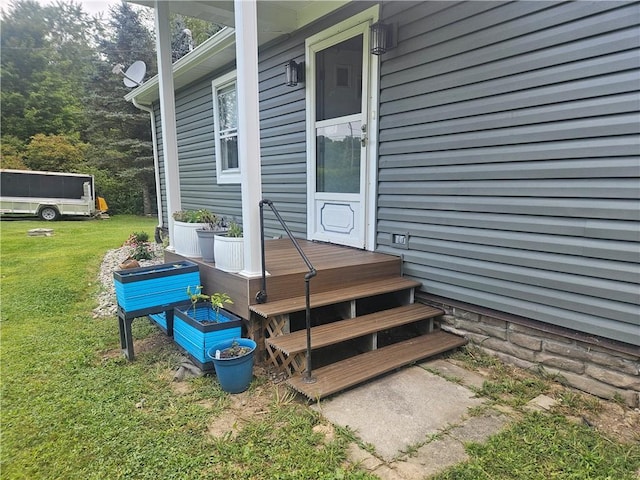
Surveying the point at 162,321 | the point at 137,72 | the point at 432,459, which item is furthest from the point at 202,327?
the point at 137,72

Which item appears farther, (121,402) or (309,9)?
(309,9)

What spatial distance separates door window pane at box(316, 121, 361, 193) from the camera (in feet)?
12.7

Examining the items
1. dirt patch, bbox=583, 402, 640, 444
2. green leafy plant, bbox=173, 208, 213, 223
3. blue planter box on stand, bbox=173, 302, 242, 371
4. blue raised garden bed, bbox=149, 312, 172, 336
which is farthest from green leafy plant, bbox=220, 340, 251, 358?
dirt patch, bbox=583, 402, 640, 444

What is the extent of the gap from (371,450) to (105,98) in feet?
64.1

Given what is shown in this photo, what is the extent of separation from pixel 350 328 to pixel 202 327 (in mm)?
1042

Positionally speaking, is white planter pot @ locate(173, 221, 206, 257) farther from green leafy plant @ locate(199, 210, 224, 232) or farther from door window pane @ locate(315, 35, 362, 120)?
door window pane @ locate(315, 35, 362, 120)

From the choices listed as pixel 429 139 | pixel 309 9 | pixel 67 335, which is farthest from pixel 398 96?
pixel 67 335

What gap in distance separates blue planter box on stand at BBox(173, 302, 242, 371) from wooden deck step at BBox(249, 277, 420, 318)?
8.5 inches

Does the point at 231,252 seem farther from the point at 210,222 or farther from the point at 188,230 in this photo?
the point at 188,230

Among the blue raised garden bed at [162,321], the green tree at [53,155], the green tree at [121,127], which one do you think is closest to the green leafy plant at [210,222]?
the blue raised garden bed at [162,321]

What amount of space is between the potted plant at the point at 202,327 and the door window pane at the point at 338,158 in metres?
1.83

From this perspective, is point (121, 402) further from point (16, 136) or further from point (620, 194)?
point (16, 136)

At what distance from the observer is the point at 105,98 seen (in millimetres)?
16844

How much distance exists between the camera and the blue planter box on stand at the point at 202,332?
8.36 ft
